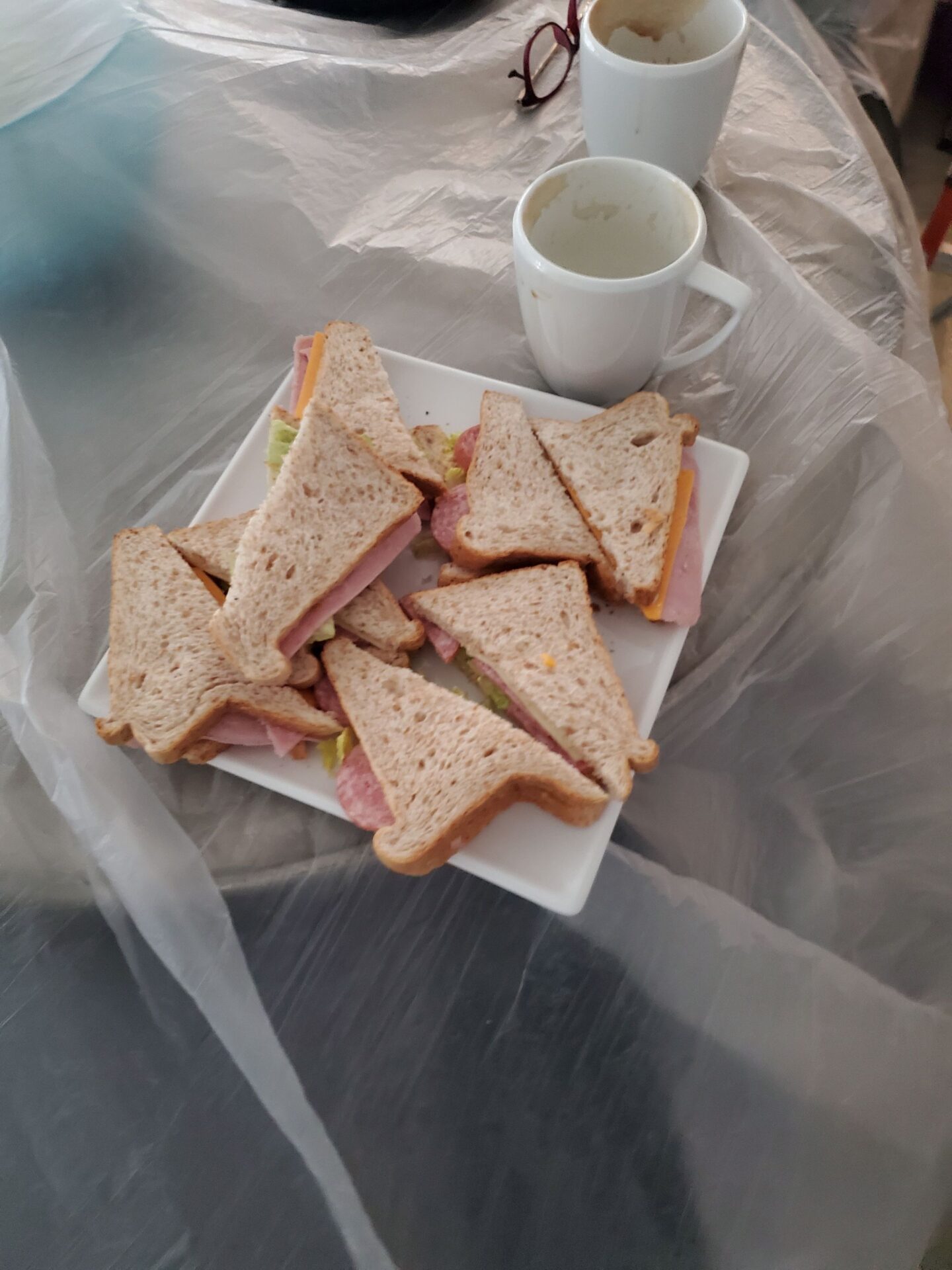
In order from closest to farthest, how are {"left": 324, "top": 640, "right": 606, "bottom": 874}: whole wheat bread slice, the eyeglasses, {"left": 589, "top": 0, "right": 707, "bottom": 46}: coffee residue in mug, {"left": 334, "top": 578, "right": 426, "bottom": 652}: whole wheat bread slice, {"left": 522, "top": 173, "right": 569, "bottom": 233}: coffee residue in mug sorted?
{"left": 324, "top": 640, "right": 606, "bottom": 874}: whole wheat bread slice, {"left": 334, "top": 578, "right": 426, "bottom": 652}: whole wheat bread slice, {"left": 522, "top": 173, "right": 569, "bottom": 233}: coffee residue in mug, {"left": 589, "top": 0, "right": 707, "bottom": 46}: coffee residue in mug, the eyeglasses

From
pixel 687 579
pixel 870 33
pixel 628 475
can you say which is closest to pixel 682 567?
pixel 687 579

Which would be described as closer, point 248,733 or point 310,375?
point 248,733

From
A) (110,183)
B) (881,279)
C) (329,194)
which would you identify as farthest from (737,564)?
(110,183)

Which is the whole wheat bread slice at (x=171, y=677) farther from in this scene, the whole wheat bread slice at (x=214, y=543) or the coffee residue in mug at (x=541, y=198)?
the coffee residue in mug at (x=541, y=198)

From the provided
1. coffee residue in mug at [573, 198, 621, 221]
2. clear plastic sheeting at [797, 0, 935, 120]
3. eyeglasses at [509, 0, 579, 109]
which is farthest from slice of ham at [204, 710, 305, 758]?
clear plastic sheeting at [797, 0, 935, 120]

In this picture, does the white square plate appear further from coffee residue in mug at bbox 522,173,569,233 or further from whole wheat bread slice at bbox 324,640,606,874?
coffee residue in mug at bbox 522,173,569,233

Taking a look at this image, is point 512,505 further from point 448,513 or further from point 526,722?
point 526,722
